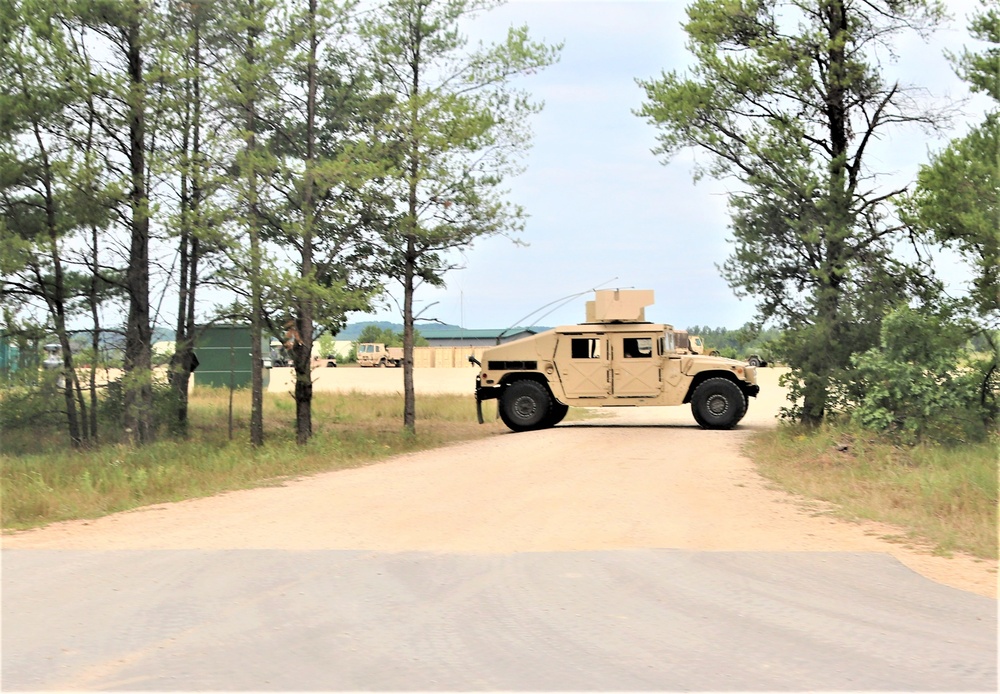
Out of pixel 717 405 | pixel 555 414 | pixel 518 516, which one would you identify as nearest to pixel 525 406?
pixel 555 414

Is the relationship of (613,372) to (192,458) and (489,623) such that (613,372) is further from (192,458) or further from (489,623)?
(489,623)

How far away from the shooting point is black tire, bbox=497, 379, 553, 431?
23750 mm

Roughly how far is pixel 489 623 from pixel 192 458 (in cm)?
1181

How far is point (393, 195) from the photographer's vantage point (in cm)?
2141

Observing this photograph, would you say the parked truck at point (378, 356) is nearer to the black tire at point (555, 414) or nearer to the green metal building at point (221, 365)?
the green metal building at point (221, 365)

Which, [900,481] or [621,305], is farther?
[621,305]

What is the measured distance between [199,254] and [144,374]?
10.5 feet

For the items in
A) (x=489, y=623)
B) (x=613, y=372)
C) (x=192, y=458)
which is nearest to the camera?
(x=489, y=623)

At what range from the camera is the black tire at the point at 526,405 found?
23.8m

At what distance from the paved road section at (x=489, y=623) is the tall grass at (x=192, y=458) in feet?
12.5

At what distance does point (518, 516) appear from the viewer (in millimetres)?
11477

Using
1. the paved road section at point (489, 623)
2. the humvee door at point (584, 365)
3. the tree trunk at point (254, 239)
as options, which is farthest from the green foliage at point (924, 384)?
the tree trunk at point (254, 239)

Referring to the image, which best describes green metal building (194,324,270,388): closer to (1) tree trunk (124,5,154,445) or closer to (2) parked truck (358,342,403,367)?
(1) tree trunk (124,5,154,445)

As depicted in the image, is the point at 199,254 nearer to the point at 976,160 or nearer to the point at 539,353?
the point at 539,353
